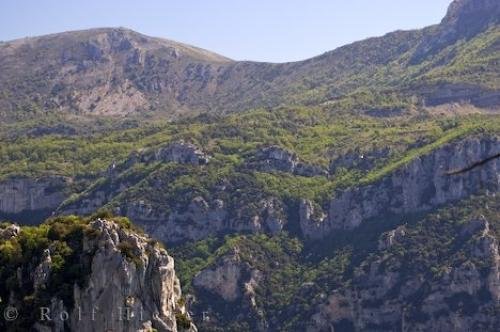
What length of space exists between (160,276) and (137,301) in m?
4.29

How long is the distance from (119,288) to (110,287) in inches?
39.0

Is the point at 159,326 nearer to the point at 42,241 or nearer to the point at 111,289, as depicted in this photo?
the point at 111,289

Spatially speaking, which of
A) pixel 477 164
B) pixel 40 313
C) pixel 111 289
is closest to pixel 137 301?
pixel 111 289

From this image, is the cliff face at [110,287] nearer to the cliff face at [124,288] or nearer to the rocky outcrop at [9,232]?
the cliff face at [124,288]

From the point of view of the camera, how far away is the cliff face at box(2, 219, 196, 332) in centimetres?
11012

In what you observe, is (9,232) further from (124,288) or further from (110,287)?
(124,288)

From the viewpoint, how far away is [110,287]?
371ft

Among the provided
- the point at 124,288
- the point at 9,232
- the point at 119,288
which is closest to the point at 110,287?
the point at 119,288

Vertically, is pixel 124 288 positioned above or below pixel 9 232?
below

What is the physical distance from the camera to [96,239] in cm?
11544

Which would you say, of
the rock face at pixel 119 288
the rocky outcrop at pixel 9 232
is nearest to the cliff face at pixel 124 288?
the rock face at pixel 119 288

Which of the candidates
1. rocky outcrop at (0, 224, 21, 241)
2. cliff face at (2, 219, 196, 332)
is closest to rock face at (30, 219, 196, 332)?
cliff face at (2, 219, 196, 332)

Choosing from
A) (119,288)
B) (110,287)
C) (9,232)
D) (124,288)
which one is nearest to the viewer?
(110,287)

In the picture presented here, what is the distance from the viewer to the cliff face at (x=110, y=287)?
110m
